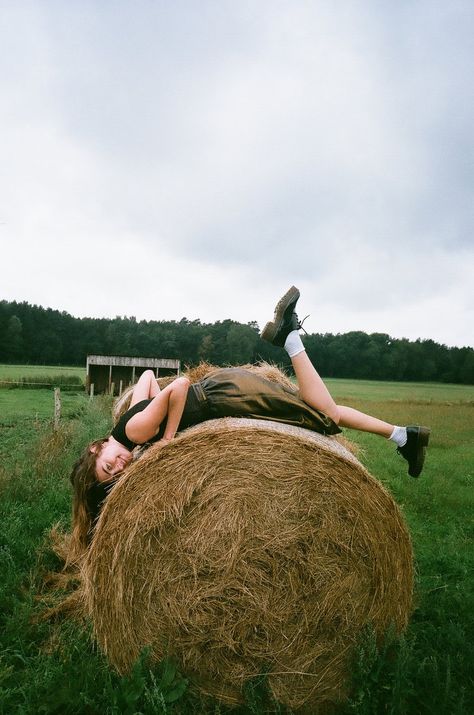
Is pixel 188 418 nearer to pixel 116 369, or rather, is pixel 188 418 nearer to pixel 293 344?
pixel 293 344

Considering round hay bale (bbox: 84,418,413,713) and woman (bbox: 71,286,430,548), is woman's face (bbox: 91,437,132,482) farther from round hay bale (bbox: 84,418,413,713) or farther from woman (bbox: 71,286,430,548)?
round hay bale (bbox: 84,418,413,713)

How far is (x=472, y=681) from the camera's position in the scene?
115 inches

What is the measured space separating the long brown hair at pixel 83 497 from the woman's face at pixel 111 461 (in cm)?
5

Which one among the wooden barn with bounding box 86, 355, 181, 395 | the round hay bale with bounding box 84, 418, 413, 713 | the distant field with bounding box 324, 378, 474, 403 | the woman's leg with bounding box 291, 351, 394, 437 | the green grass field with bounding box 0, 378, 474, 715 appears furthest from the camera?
the distant field with bounding box 324, 378, 474, 403

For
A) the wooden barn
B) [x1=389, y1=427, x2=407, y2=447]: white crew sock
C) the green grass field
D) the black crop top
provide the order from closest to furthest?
1. the green grass field
2. the black crop top
3. [x1=389, y1=427, x2=407, y2=447]: white crew sock
4. the wooden barn

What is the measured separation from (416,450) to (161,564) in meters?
2.50

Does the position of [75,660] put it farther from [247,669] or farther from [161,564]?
[247,669]

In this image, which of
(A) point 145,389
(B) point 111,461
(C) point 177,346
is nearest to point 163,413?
(B) point 111,461

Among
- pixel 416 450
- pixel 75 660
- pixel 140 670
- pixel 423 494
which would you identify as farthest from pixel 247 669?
pixel 423 494

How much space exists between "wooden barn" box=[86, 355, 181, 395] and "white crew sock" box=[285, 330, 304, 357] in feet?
92.3

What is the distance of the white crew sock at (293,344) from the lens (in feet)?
13.4

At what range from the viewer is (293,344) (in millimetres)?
4102

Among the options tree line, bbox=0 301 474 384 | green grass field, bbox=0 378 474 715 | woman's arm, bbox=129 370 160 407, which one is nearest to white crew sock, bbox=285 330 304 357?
woman's arm, bbox=129 370 160 407

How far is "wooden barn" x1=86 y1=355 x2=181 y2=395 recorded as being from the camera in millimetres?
32812
